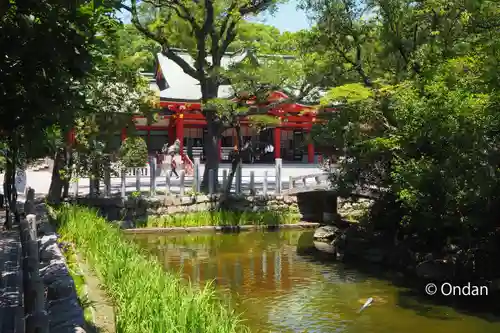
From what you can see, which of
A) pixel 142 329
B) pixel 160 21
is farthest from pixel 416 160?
pixel 160 21

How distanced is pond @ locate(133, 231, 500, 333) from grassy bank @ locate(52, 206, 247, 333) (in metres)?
1.48

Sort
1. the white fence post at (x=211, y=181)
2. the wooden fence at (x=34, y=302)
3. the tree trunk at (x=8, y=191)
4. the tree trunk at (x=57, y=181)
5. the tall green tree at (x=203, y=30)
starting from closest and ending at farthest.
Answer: the wooden fence at (x=34, y=302) < the tree trunk at (x=8, y=191) < the tree trunk at (x=57, y=181) < the tall green tree at (x=203, y=30) < the white fence post at (x=211, y=181)

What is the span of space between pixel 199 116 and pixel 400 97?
18330 millimetres

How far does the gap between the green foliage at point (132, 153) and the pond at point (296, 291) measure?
2247 mm

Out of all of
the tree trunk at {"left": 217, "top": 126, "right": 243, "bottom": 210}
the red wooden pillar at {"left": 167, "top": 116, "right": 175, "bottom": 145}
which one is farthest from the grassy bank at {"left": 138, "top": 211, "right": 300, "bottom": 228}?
the red wooden pillar at {"left": 167, "top": 116, "right": 175, "bottom": 145}

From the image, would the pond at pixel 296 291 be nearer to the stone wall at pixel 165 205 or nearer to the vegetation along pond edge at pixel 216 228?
the vegetation along pond edge at pixel 216 228

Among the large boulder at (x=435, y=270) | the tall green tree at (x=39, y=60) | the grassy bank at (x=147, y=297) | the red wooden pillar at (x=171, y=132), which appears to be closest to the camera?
the tall green tree at (x=39, y=60)

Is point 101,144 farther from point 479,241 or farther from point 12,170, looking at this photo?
point 479,241

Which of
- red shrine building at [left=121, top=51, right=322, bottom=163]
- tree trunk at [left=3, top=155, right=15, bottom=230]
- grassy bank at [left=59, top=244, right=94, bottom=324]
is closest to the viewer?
grassy bank at [left=59, top=244, right=94, bottom=324]

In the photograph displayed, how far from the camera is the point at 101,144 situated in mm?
14703

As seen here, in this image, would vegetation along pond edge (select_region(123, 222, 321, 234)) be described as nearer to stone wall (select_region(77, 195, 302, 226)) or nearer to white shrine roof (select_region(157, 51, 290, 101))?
stone wall (select_region(77, 195, 302, 226))

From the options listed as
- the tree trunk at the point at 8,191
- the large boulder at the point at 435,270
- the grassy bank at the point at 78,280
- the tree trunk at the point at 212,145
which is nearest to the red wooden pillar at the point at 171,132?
the tree trunk at the point at 212,145

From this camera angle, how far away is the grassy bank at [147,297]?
5.46 meters

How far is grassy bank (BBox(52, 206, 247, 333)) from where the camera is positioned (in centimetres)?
546
